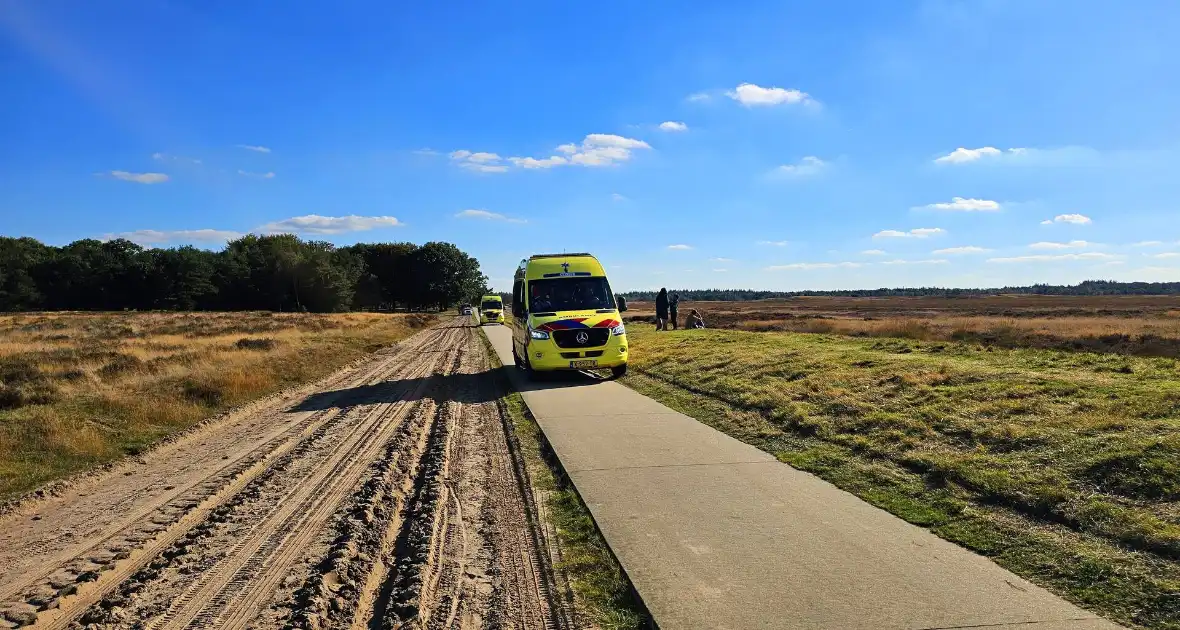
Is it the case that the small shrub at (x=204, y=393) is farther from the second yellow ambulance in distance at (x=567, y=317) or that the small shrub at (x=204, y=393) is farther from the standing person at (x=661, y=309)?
the standing person at (x=661, y=309)

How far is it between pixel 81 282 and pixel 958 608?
323 feet

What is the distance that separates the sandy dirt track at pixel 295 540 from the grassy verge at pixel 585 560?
0.13 metres

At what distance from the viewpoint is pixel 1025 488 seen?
5.46 meters

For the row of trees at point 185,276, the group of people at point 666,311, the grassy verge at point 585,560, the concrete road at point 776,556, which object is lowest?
the grassy verge at point 585,560

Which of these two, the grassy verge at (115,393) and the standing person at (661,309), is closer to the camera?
the grassy verge at (115,393)

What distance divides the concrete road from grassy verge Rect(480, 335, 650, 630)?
100mm

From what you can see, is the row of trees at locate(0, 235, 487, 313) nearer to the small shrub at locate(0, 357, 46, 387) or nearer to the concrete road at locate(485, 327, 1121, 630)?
the small shrub at locate(0, 357, 46, 387)

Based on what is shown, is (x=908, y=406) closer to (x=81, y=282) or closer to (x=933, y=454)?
(x=933, y=454)

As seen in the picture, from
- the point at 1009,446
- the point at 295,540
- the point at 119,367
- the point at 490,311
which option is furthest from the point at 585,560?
the point at 490,311

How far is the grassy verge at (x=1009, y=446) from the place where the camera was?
419cm

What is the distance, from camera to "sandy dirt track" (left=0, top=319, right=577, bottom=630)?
12.5ft

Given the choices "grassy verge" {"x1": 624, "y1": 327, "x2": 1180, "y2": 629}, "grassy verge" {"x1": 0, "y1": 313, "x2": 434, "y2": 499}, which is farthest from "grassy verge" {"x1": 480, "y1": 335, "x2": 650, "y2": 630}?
"grassy verge" {"x1": 0, "y1": 313, "x2": 434, "y2": 499}

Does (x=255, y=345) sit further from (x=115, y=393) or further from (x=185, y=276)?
(x=185, y=276)

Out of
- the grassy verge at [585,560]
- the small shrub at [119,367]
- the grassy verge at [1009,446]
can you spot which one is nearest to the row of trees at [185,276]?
the small shrub at [119,367]
